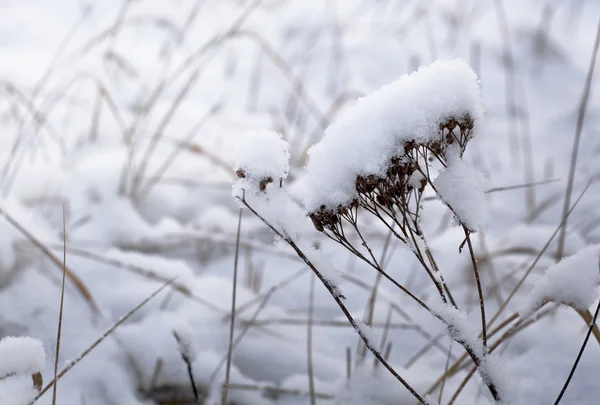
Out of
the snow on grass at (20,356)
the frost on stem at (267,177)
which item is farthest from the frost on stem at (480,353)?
the snow on grass at (20,356)

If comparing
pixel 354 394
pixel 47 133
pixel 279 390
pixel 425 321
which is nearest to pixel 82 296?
pixel 279 390

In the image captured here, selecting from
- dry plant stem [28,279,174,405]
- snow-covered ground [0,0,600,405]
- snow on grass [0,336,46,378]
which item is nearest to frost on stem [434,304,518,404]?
snow-covered ground [0,0,600,405]

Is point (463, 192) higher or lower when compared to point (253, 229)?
lower

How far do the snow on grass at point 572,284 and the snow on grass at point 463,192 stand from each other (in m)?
0.21

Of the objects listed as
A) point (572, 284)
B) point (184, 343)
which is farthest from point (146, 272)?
point (572, 284)

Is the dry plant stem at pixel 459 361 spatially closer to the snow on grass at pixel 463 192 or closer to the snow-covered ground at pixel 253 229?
the snow-covered ground at pixel 253 229

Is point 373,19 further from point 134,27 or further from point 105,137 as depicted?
point 105,137

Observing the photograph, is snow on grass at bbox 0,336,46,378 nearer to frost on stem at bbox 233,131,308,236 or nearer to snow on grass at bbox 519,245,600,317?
frost on stem at bbox 233,131,308,236

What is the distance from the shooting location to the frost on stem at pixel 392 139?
0.60m

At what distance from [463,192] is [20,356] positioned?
0.66m

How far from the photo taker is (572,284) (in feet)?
2.41

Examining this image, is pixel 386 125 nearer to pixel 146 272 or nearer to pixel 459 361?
pixel 459 361

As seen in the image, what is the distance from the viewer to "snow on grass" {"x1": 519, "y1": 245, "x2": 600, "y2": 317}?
0.73 meters

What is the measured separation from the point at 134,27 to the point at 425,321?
268 centimetres
